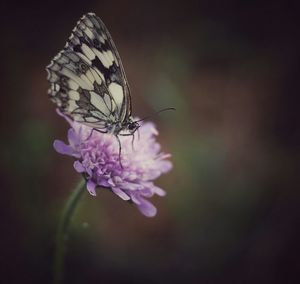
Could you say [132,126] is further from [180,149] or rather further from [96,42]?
[180,149]

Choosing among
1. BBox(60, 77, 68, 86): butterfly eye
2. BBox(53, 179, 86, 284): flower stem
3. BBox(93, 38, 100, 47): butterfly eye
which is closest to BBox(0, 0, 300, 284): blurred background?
BBox(53, 179, 86, 284): flower stem

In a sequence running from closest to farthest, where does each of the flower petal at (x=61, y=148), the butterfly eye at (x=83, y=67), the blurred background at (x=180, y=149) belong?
the flower petal at (x=61, y=148) < the butterfly eye at (x=83, y=67) < the blurred background at (x=180, y=149)

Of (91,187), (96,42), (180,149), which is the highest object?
(180,149)

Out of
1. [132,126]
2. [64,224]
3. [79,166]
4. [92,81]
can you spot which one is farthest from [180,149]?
[79,166]

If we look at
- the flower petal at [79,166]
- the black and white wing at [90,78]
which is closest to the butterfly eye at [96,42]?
the black and white wing at [90,78]

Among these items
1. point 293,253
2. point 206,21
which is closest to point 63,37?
point 206,21

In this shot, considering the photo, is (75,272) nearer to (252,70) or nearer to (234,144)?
(234,144)

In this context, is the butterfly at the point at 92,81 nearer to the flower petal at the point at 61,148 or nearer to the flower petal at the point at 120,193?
Answer: the flower petal at the point at 61,148
